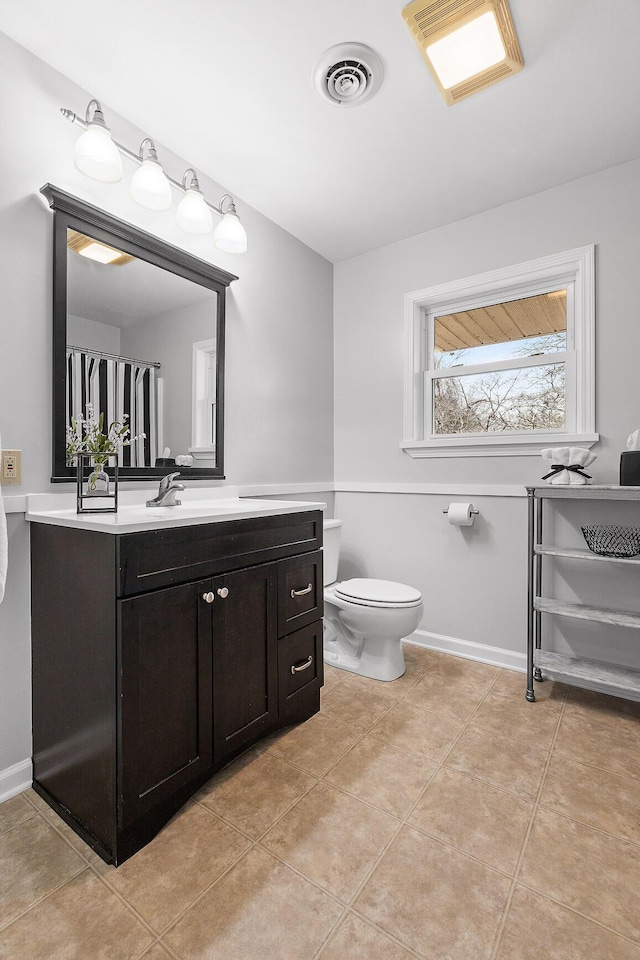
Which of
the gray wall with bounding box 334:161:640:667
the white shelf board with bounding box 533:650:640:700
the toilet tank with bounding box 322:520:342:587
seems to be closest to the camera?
Result: the white shelf board with bounding box 533:650:640:700

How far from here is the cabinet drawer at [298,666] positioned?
1.79 metres

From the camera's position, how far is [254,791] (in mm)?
1528

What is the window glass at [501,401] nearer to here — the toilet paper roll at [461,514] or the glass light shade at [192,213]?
the toilet paper roll at [461,514]

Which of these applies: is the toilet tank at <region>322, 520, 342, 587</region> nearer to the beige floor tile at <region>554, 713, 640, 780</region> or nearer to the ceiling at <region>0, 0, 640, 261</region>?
the beige floor tile at <region>554, 713, 640, 780</region>

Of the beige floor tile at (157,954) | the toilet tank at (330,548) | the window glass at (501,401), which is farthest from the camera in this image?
the toilet tank at (330,548)

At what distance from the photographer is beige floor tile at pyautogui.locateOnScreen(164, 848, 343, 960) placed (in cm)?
102

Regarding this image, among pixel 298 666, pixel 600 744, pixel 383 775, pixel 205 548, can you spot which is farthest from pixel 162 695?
pixel 600 744

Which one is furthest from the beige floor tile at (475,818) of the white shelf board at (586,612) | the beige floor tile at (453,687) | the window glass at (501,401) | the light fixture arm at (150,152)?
the light fixture arm at (150,152)

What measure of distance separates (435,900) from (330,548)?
1.60 meters

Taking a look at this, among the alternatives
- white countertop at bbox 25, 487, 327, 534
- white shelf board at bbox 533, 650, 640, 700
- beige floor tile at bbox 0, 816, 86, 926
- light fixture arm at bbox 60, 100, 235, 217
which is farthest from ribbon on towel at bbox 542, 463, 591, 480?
beige floor tile at bbox 0, 816, 86, 926

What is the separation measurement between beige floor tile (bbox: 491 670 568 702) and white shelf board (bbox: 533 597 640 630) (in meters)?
0.41

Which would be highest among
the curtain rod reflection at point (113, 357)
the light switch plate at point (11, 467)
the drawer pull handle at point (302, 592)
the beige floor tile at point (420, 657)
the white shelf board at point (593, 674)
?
the curtain rod reflection at point (113, 357)

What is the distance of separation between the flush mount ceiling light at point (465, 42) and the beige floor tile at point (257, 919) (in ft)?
8.12

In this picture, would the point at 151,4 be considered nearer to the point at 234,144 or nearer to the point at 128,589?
the point at 234,144
